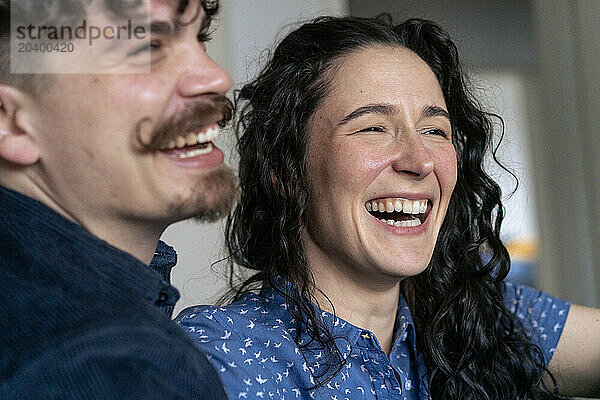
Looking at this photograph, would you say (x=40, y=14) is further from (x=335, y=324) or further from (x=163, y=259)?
(x=335, y=324)

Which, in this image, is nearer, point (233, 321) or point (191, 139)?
point (191, 139)

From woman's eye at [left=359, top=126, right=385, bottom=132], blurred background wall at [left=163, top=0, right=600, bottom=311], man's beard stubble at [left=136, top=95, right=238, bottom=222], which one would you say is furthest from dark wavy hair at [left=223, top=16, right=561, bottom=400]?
blurred background wall at [left=163, top=0, right=600, bottom=311]

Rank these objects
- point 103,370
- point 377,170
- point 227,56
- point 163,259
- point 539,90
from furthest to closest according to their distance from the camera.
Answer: point 539,90 → point 227,56 → point 377,170 → point 163,259 → point 103,370

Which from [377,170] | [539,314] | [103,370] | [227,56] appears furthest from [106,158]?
[227,56]

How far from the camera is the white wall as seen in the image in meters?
2.19

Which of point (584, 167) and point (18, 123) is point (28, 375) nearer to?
point (18, 123)

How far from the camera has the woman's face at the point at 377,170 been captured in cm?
135

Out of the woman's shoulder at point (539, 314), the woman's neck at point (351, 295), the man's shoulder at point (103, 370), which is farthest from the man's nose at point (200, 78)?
the woman's shoulder at point (539, 314)

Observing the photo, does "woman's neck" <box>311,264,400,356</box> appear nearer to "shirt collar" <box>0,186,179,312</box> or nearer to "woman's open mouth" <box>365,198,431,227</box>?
"woman's open mouth" <box>365,198,431,227</box>

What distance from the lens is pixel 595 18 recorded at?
106 inches

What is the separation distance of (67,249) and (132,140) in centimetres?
15

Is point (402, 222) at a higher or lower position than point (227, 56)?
lower

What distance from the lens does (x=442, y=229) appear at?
5.31ft

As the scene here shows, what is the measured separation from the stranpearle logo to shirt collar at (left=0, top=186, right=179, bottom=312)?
0.16 metres
